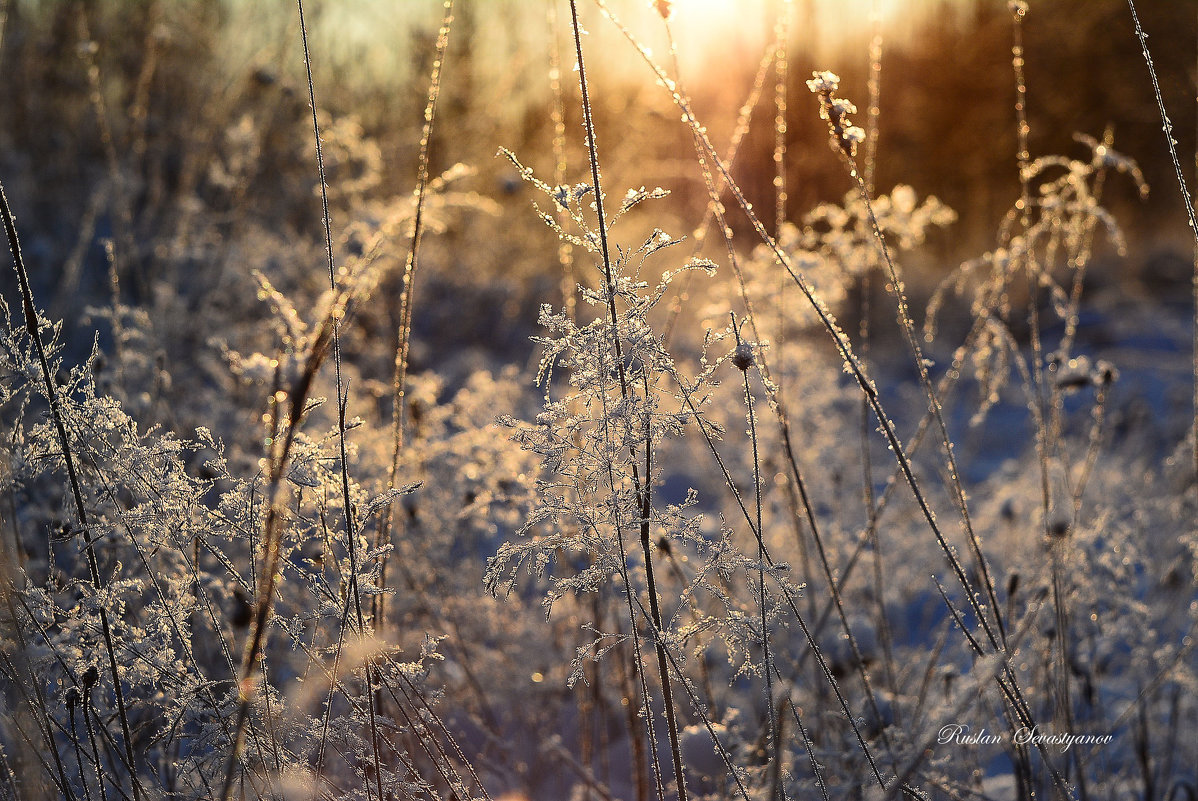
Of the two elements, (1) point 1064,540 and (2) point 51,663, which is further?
(1) point 1064,540

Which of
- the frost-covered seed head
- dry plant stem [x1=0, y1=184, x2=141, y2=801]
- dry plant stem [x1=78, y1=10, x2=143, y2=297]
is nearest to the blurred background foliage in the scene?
dry plant stem [x1=78, y1=10, x2=143, y2=297]

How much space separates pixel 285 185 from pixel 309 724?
12.9 feet

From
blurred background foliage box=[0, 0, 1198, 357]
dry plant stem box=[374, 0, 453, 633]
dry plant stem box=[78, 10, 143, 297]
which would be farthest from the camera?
→ blurred background foliage box=[0, 0, 1198, 357]

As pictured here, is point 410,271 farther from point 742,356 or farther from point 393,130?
point 393,130

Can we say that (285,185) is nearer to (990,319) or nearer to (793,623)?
(793,623)

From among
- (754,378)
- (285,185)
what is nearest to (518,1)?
(285,185)

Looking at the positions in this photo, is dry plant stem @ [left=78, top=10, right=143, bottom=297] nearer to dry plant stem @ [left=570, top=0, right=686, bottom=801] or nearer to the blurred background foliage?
the blurred background foliage

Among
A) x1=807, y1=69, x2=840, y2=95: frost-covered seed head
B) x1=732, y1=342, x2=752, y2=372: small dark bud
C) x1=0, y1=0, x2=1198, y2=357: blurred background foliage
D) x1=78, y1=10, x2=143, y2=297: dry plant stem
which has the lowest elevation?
x1=732, y1=342, x2=752, y2=372: small dark bud

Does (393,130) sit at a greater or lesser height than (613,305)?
greater

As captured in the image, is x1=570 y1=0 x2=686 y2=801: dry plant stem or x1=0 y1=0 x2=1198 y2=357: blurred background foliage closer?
x1=570 y1=0 x2=686 y2=801: dry plant stem

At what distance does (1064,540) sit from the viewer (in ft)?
4.68

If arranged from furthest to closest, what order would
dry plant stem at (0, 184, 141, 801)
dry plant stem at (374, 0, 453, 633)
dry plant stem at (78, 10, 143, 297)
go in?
dry plant stem at (78, 10, 143, 297)
dry plant stem at (374, 0, 453, 633)
dry plant stem at (0, 184, 141, 801)

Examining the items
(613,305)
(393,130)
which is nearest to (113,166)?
(613,305)

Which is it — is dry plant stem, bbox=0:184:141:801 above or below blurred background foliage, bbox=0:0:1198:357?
below
